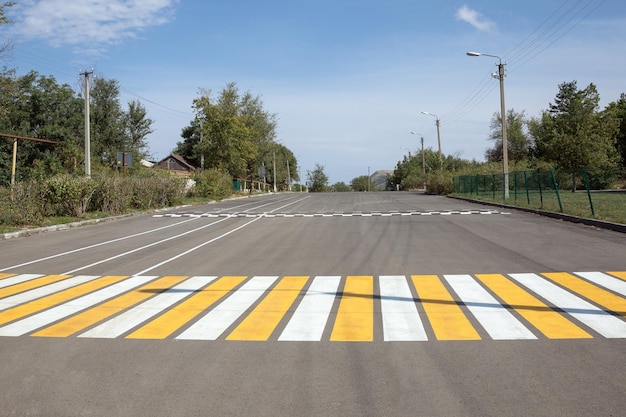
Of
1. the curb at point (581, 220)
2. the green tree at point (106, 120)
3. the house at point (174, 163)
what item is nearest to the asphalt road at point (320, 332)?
the curb at point (581, 220)

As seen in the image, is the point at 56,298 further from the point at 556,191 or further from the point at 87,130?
the point at 87,130

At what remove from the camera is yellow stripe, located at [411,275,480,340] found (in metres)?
5.61

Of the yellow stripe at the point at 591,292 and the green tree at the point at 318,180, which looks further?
the green tree at the point at 318,180

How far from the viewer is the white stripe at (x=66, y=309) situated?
6195 millimetres

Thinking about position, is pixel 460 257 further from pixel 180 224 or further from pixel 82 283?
pixel 180 224

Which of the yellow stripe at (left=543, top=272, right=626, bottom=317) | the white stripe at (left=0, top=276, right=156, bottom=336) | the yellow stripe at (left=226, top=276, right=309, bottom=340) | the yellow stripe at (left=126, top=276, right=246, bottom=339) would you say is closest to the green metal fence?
the yellow stripe at (left=543, top=272, right=626, bottom=317)

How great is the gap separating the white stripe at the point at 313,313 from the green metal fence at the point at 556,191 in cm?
1117

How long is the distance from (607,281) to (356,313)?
14.4 feet

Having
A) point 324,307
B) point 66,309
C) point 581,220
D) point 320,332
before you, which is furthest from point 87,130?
point 320,332

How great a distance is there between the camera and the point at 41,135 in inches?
1897

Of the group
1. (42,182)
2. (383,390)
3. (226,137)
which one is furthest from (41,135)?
(383,390)

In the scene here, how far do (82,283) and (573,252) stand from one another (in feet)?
32.5

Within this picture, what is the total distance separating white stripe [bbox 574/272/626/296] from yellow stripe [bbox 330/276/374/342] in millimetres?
3498

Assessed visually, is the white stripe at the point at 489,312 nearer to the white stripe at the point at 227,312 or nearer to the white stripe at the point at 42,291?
the white stripe at the point at 227,312
